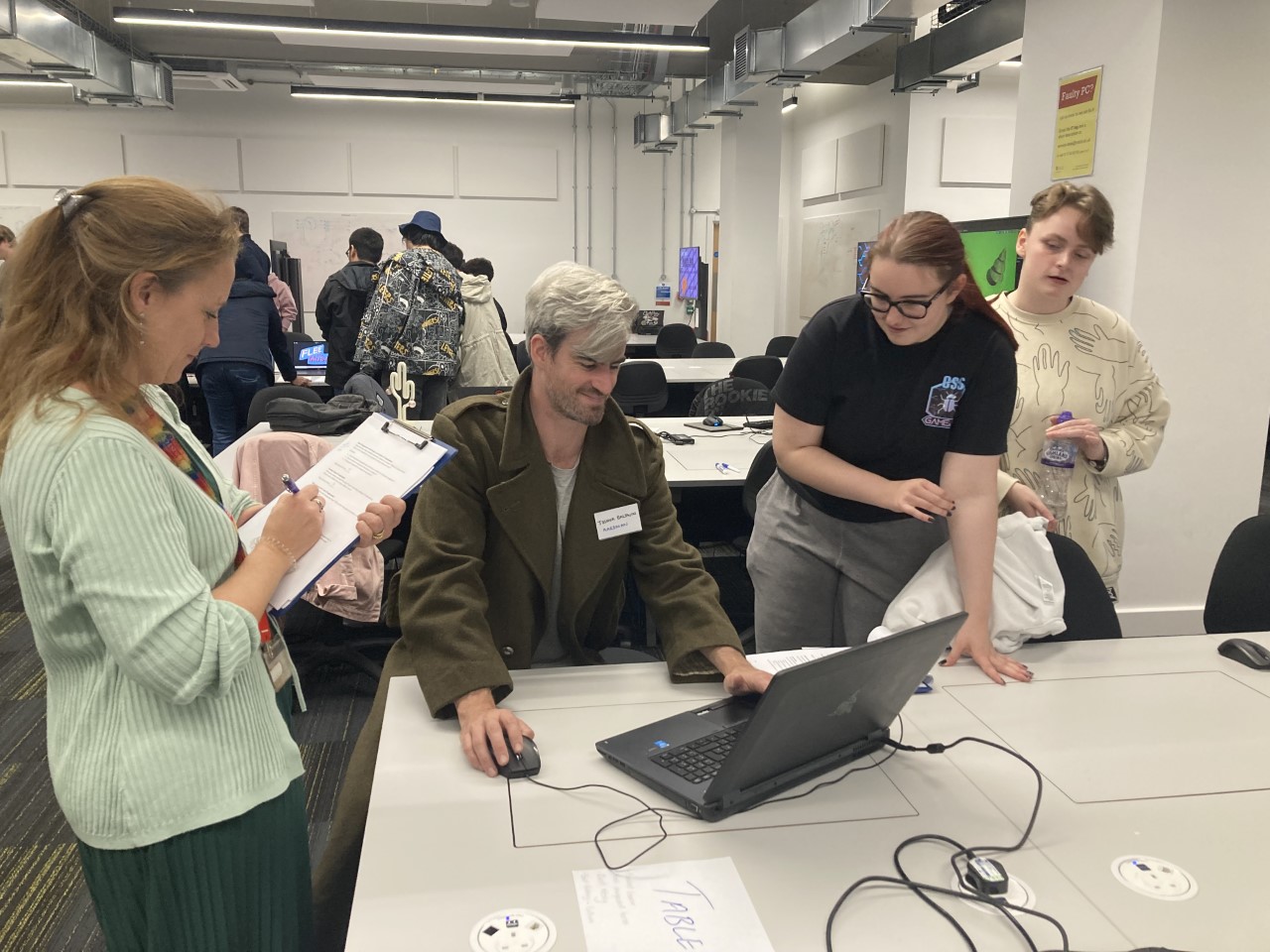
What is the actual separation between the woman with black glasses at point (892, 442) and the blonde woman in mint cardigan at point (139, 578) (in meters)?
1.10

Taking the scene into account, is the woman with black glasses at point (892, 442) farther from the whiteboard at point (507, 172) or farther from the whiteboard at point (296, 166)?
the whiteboard at point (296, 166)

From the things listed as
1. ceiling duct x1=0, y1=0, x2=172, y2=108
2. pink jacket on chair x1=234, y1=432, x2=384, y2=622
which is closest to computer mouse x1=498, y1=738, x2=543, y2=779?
pink jacket on chair x1=234, y1=432, x2=384, y2=622

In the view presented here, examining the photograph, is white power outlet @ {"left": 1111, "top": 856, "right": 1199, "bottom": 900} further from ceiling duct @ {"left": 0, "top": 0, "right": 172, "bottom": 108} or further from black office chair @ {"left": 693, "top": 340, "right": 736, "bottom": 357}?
ceiling duct @ {"left": 0, "top": 0, "right": 172, "bottom": 108}

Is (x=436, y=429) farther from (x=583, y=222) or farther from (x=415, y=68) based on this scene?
(x=583, y=222)

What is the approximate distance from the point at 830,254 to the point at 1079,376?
7.30m

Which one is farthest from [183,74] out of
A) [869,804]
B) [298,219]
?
[869,804]

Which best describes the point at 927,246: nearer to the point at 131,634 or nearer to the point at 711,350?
the point at 131,634

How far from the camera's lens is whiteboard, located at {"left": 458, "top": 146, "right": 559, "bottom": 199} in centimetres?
1033

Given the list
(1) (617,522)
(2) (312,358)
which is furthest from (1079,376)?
(2) (312,358)

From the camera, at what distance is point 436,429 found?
5.56 ft

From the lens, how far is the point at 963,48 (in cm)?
A: 574

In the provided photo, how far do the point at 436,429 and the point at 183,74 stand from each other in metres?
8.39

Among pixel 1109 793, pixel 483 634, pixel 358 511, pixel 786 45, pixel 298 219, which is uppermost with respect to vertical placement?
pixel 786 45

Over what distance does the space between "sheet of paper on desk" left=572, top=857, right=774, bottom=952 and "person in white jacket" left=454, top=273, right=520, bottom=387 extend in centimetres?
424
